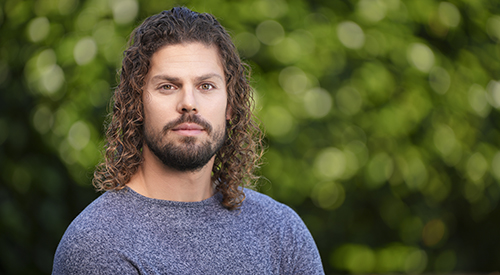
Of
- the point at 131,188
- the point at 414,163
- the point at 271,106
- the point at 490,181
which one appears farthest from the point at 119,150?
the point at 490,181

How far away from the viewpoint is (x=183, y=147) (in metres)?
1.58

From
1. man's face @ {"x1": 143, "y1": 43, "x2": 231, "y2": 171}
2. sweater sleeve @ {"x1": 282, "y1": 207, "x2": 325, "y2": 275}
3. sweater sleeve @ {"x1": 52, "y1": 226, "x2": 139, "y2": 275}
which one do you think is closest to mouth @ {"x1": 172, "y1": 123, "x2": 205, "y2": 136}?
Result: man's face @ {"x1": 143, "y1": 43, "x2": 231, "y2": 171}

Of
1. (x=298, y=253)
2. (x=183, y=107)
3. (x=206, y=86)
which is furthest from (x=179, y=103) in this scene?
(x=298, y=253)

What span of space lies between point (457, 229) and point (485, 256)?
10.4 inches

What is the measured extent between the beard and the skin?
1 cm

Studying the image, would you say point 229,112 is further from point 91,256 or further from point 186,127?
point 91,256

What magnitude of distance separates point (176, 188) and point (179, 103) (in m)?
0.29

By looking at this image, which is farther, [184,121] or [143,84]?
[143,84]

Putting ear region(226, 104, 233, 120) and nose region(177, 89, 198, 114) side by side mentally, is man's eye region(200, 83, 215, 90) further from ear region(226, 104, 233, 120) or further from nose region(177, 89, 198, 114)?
ear region(226, 104, 233, 120)

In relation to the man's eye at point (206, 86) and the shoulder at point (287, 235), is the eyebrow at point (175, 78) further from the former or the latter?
the shoulder at point (287, 235)

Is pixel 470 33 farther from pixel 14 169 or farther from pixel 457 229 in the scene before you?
pixel 14 169

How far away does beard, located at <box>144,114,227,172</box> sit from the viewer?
1.57 metres

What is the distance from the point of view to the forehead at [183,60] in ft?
5.21

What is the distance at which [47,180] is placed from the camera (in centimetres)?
262
